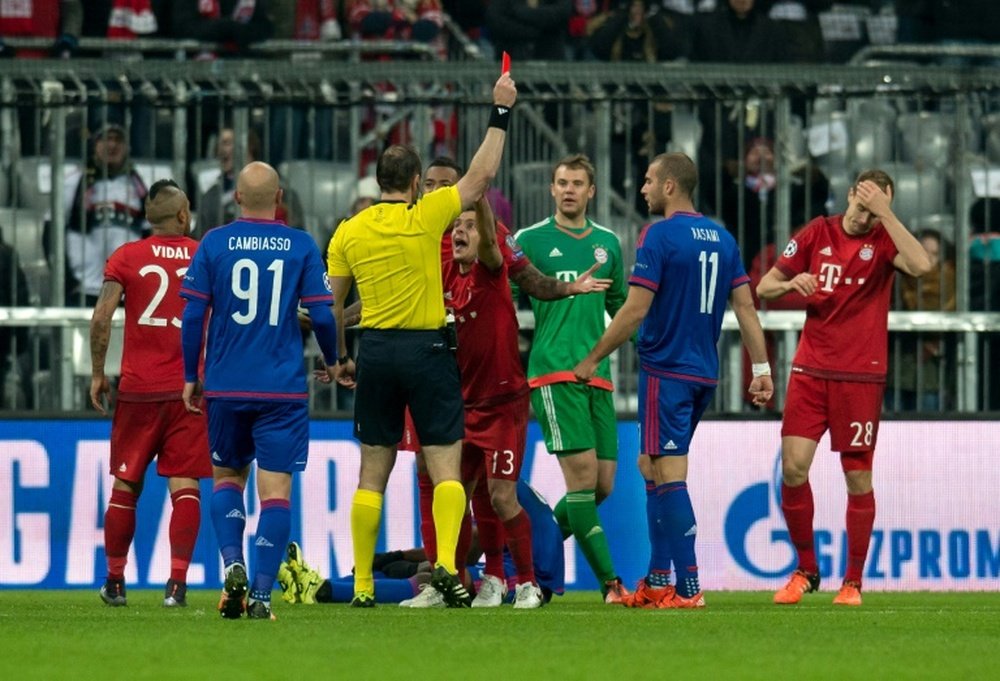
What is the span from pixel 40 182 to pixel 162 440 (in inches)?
125

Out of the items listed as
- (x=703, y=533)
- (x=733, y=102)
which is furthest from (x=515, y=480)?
(x=733, y=102)

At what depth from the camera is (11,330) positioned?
1336 centimetres

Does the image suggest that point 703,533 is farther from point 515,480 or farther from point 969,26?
point 969,26

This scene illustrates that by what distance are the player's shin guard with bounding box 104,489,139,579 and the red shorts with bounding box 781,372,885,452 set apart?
3.43 metres

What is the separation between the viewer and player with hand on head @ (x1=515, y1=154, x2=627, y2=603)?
1073cm

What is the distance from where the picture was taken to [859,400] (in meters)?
11.1

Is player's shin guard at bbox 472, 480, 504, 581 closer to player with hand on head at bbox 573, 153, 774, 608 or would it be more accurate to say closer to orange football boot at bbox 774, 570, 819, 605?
player with hand on head at bbox 573, 153, 774, 608

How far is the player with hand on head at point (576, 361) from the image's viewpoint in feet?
35.2

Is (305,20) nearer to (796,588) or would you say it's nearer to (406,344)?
(796,588)

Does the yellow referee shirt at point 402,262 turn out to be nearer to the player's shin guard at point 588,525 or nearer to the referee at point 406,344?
the referee at point 406,344

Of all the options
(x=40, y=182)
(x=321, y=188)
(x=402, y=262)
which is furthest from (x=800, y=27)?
(x=402, y=262)

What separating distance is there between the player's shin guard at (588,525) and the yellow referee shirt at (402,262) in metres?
1.38

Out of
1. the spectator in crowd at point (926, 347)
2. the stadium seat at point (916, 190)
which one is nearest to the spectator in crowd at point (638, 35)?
the stadium seat at point (916, 190)

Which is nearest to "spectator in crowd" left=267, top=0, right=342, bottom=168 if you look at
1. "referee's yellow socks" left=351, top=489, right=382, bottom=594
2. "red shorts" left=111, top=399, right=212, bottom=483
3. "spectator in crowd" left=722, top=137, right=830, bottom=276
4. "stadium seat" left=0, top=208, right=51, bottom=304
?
"stadium seat" left=0, top=208, right=51, bottom=304
